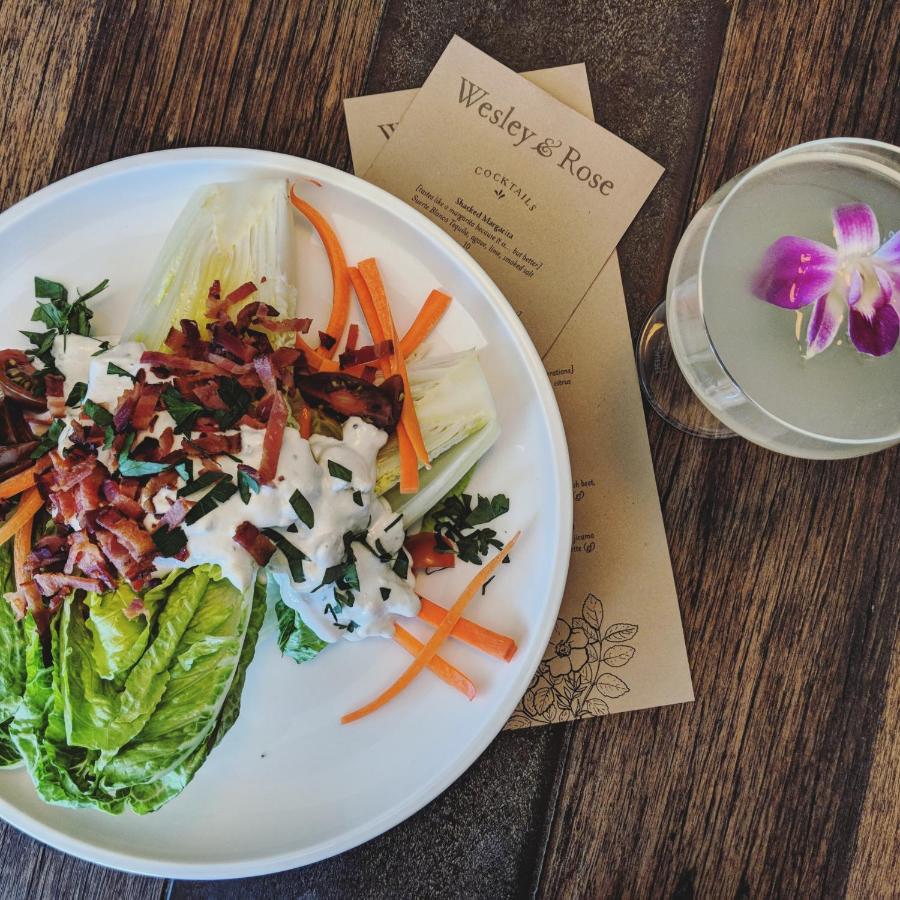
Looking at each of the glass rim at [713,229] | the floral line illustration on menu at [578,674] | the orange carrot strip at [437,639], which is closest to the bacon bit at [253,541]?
the orange carrot strip at [437,639]

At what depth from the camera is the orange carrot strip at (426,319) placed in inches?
52.0

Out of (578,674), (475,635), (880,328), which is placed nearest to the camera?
(880,328)

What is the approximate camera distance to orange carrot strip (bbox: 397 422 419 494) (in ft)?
4.09

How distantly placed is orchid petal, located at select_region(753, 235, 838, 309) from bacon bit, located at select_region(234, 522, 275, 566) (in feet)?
2.73

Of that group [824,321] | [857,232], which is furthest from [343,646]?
[857,232]

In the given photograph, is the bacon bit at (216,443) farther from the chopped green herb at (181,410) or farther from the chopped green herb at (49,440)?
the chopped green herb at (49,440)

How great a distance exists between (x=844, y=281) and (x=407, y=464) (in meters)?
0.72

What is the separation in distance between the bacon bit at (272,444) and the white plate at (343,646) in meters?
0.29

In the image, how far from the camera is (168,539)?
1.12 m

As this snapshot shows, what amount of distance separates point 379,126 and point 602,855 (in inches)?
58.1

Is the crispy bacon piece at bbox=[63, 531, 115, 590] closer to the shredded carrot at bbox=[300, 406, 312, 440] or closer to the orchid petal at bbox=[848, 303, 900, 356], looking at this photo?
the shredded carrot at bbox=[300, 406, 312, 440]

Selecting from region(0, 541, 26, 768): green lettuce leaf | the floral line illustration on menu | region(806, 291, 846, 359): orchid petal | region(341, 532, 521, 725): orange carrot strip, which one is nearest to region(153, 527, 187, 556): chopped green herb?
region(0, 541, 26, 768): green lettuce leaf

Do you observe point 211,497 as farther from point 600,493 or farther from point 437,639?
point 600,493

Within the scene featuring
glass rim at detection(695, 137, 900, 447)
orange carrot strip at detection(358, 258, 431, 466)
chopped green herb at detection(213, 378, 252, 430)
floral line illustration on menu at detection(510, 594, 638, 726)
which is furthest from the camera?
floral line illustration on menu at detection(510, 594, 638, 726)
